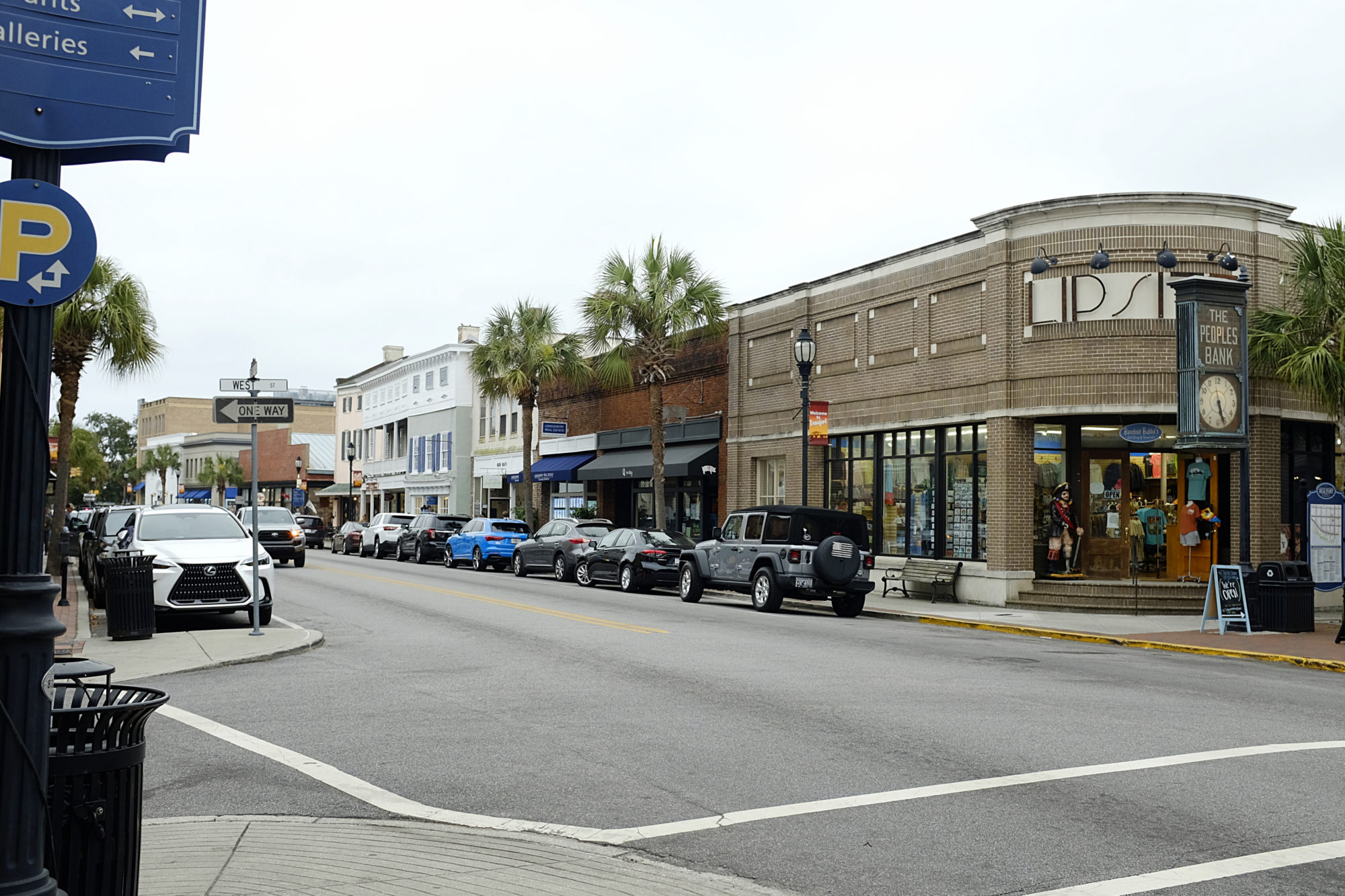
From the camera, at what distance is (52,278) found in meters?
3.88

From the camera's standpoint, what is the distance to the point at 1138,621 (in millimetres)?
19766

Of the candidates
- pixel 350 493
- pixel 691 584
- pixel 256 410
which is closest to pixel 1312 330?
pixel 691 584

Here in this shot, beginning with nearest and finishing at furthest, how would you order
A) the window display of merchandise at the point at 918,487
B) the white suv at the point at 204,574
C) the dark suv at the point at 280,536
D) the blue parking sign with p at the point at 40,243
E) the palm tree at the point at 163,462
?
the blue parking sign with p at the point at 40,243 < the white suv at the point at 204,574 < the window display of merchandise at the point at 918,487 < the dark suv at the point at 280,536 < the palm tree at the point at 163,462

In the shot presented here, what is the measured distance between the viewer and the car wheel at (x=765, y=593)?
21.3 m

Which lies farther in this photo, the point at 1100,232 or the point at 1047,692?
the point at 1100,232

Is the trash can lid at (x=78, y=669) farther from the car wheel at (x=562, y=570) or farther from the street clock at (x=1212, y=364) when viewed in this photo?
the car wheel at (x=562, y=570)

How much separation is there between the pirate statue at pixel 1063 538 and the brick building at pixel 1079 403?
7.2 inches

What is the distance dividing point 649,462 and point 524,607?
15.8 metres

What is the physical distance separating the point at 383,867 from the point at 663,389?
3156 centimetres

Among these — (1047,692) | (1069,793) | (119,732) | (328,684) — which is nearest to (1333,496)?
→ (1047,692)

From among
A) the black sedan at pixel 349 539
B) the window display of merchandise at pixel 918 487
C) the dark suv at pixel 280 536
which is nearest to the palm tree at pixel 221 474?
the black sedan at pixel 349 539

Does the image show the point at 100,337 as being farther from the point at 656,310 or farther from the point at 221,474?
the point at 221,474

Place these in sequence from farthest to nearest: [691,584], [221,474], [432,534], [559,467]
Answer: [221,474], [559,467], [432,534], [691,584]

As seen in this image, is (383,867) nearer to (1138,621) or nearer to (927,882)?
(927,882)
